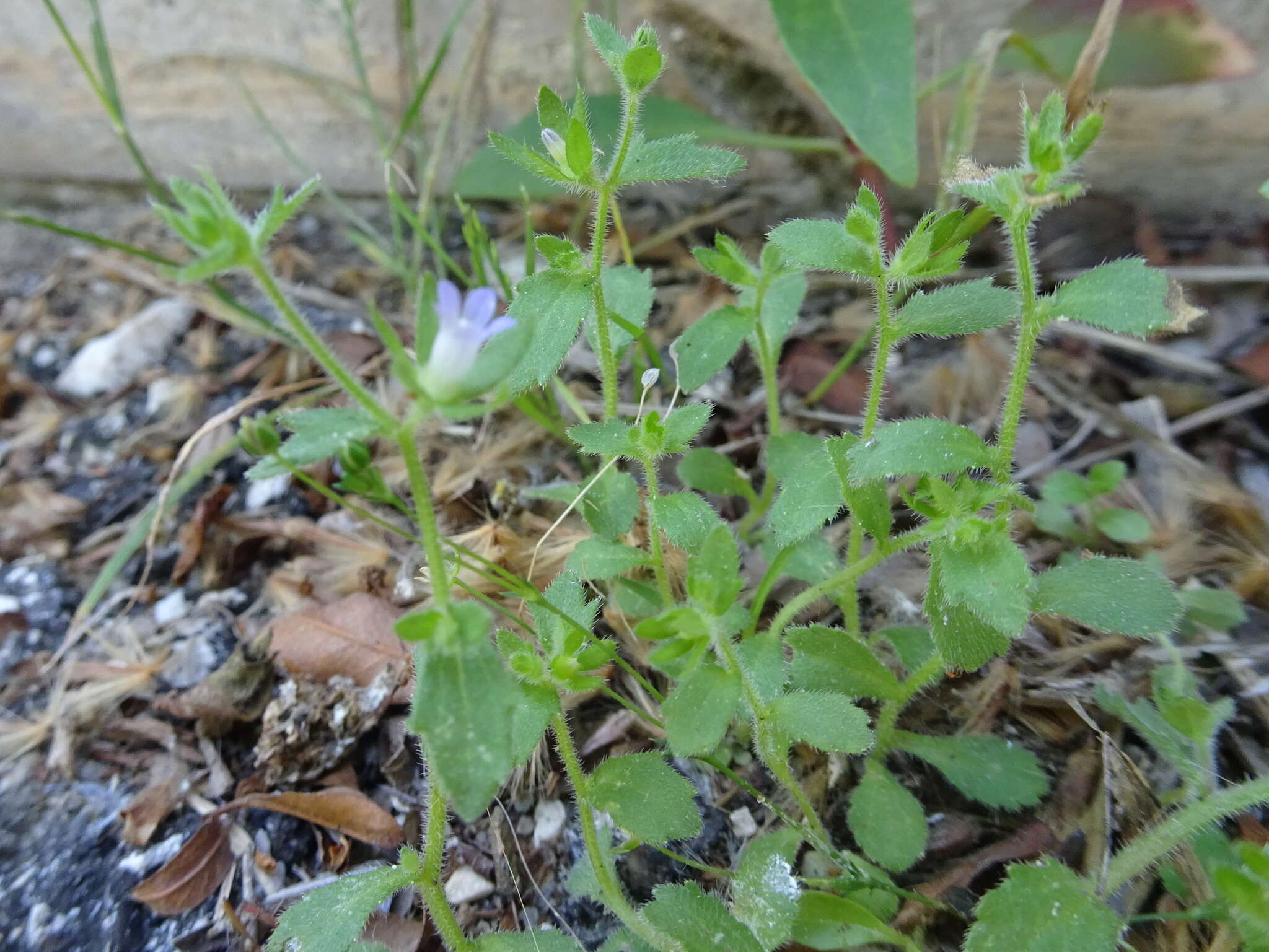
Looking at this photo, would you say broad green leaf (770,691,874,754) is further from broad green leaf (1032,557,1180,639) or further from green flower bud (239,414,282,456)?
green flower bud (239,414,282,456)

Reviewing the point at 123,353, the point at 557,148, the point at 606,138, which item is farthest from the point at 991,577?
the point at 123,353

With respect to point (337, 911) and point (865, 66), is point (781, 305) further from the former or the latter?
point (337, 911)

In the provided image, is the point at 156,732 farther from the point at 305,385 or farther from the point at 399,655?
the point at 305,385

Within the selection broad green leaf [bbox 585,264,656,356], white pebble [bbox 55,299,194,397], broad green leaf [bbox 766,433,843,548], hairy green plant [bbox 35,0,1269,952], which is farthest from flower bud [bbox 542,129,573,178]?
white pebble [bbox 55,299,194,397]

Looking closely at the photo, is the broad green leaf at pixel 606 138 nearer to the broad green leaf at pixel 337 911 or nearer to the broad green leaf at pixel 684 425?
the broad green leaf at pixel 684 425

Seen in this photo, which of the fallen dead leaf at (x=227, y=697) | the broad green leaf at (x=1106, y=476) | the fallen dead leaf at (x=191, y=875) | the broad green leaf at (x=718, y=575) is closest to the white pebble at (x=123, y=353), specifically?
the fallen dead leaf at (x=227, y=697)
